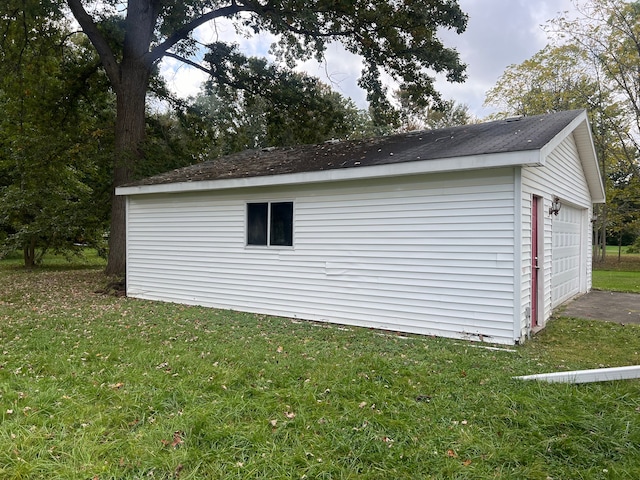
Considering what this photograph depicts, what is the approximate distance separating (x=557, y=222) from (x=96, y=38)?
12.2 meters

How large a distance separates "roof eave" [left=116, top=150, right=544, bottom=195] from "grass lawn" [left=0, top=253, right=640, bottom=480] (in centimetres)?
227

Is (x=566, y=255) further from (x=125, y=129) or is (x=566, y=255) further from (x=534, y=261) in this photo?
(x=125, y=129)

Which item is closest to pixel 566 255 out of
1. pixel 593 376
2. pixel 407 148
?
pixel 407 148

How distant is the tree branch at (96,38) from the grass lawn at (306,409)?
336 inches

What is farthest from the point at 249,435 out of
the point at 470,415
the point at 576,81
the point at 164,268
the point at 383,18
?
the point at 576,81

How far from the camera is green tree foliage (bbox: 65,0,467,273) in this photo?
33.2 feet

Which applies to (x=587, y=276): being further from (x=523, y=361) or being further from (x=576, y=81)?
(x=576, y=81)

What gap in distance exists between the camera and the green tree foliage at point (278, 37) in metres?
10.1

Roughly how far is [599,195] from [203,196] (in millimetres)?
9682

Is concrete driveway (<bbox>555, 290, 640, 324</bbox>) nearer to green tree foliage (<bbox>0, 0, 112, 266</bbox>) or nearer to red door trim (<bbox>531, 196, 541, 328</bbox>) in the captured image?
red door trim (<bbox>531, 196, 541, 328</bbox>)

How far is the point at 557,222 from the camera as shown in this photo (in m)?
7.73

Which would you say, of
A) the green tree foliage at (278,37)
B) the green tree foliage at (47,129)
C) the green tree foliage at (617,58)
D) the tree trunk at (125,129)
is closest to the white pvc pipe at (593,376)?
the green tree foliage at (278,37)

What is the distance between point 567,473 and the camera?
96.6 inches

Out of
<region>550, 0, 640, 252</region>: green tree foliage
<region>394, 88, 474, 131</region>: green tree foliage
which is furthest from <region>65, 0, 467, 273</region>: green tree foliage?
<region>394, 88, 474, 131</region>: green tree foliage
